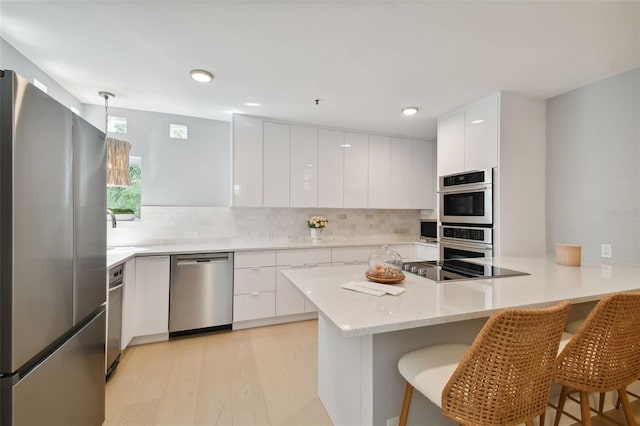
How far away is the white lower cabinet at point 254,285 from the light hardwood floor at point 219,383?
0.26 meters

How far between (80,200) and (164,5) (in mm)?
1105

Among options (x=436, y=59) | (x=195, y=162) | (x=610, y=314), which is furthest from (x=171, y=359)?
(x=436, y=59)

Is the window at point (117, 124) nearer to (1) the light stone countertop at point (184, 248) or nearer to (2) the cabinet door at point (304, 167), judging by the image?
(1) the light stone countertop at point (184, 248)

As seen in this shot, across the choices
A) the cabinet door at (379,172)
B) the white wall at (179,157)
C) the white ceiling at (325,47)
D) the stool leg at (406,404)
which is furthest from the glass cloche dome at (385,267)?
the white wall at (179,157)

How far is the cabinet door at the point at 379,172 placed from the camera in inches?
154

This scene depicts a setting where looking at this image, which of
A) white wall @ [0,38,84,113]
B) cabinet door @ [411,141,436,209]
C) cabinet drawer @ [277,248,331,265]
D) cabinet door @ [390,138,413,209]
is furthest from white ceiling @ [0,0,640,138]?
cabinet drawer @ [277,248,331,265]

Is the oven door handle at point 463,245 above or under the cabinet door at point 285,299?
above

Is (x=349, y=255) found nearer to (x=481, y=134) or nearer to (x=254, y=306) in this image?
(x=254, y=306)

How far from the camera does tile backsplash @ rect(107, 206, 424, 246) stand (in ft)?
10.4

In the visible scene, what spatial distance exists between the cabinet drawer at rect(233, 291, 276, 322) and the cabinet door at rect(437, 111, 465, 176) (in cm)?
242

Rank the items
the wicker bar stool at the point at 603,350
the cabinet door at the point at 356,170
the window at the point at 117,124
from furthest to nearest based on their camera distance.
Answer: the cabinet door at the point at 356,170 < the window at the point at 117,124 < the wicker bar stool at the point at 603,350

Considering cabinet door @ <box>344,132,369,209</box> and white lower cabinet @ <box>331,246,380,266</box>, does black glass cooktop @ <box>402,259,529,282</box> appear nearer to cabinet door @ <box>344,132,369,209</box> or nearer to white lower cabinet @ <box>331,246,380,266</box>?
white lower cabinet @ <box>331,246,380,266</box>

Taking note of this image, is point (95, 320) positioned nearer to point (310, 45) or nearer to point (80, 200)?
point (80, 200)

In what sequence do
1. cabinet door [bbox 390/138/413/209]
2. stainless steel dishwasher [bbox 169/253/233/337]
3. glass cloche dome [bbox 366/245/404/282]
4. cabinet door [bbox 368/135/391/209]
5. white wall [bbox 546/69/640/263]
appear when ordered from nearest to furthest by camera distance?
glass cloche dome [bbox 366/245/404/282] < white wall [bbox 546/69/640/263] < stainless steel dishwasher [bbox 169/253/233/337] < cabinet door [bbox 368/135/391/209] < cabinet door [bbox 390/138/413/209]
